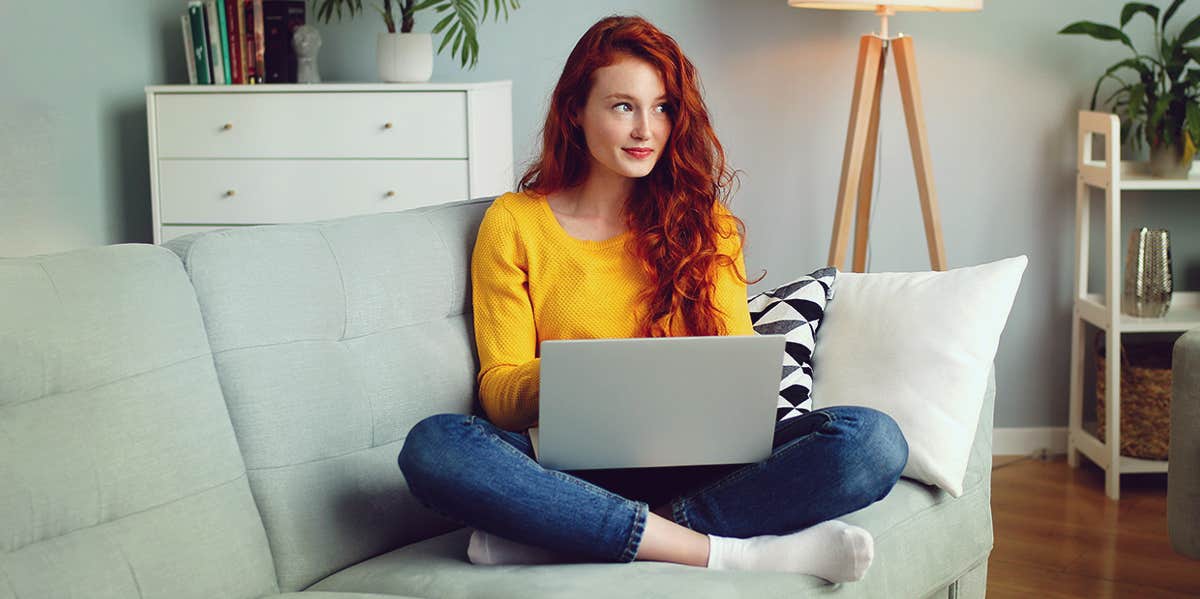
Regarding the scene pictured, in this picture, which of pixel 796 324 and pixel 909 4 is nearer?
pixel 796 324

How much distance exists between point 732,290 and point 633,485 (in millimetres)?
361

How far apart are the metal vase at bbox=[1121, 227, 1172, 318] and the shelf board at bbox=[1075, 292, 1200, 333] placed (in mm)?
28

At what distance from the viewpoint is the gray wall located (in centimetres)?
340

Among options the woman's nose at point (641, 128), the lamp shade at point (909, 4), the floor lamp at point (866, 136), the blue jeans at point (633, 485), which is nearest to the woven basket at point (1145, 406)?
the floor lamp at point (866, 136)

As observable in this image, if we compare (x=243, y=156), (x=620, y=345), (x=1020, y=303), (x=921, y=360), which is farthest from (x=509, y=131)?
(x=620, y=345)

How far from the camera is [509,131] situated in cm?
339

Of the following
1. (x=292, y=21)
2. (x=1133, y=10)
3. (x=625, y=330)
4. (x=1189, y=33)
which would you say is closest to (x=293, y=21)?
(x=292, y=21)

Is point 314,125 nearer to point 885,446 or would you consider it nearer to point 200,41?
point 200,41

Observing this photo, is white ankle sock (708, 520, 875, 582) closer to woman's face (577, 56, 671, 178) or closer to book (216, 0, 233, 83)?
woman's face (577, 56, 671, 178)

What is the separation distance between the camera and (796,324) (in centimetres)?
205

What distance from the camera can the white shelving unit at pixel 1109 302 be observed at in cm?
315

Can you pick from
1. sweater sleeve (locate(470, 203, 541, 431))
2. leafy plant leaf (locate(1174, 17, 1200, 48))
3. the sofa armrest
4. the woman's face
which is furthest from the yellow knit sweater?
leafy plant leaf (locate(1174, 17, 1200, 48))

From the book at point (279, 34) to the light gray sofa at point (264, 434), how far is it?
1.53 meters

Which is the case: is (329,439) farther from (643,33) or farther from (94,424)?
(643,33)
